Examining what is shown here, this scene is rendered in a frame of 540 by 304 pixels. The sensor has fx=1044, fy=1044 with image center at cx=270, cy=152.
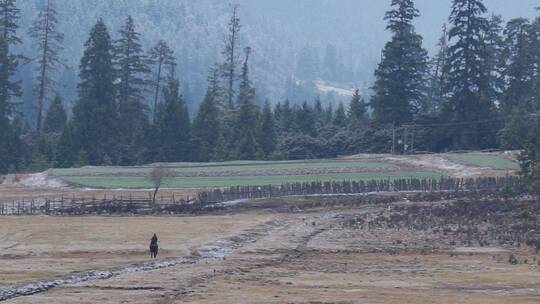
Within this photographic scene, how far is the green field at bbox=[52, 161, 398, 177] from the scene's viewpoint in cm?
8300

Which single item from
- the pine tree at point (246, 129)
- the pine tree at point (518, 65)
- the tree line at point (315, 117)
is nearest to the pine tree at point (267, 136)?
the tree line at point (315, 117)

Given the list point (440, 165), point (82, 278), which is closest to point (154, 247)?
point (82, 278)

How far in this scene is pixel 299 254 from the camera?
157 feet

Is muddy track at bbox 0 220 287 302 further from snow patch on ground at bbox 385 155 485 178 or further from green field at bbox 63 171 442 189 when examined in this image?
snow patch on ground at bbox 385 155 485 178

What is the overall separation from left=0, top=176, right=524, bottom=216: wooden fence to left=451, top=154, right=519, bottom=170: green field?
6635 mm

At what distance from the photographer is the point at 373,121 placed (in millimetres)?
98688

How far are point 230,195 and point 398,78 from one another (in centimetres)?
3631

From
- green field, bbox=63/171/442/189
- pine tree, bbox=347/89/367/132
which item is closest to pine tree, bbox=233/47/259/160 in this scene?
pine tree, bbox=347/89/367/132

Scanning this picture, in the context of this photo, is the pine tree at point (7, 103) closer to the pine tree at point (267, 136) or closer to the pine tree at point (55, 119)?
the pine tree at point (55, 119)

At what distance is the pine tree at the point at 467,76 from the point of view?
9356 cm

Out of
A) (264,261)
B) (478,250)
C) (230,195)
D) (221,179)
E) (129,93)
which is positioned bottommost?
(264,261)

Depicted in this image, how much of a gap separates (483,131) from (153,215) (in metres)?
40.5

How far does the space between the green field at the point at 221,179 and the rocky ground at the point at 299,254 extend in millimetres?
9549

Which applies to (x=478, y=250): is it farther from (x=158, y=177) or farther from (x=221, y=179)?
(x=221, y=179)
